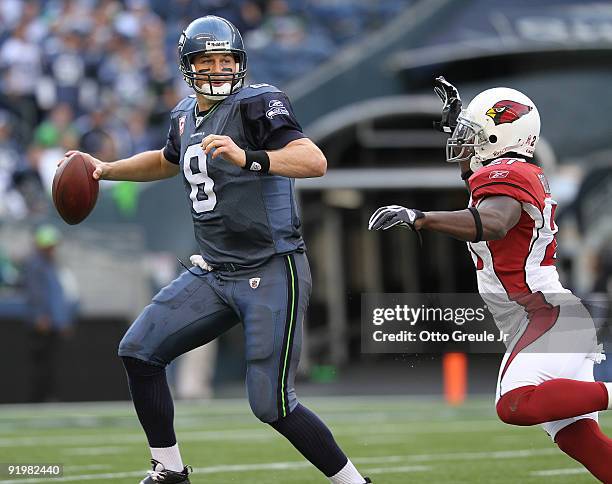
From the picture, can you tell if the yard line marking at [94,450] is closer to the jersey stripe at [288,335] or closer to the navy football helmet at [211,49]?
the jersey stripe at [288,335]

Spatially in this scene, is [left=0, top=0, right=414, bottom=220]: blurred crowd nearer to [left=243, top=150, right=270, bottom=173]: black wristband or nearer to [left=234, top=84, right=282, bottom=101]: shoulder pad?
[left=234, top=84, right=282, bottom=101]: shoulder pad

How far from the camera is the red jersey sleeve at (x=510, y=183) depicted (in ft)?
14.1

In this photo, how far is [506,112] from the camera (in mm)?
4613

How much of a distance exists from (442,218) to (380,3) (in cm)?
1168

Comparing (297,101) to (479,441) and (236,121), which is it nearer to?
(479,441)

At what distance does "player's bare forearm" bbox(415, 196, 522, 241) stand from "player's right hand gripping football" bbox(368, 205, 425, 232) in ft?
0.06

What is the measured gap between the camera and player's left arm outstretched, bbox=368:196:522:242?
4.01 metres

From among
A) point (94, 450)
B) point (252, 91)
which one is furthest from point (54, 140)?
point (252, 91)

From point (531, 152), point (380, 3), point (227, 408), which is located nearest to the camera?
point (531, 152)

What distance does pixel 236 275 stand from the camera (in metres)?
4.90

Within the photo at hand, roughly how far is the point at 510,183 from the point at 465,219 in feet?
0.96

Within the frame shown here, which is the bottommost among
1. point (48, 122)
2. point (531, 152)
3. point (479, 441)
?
point (479, 441)

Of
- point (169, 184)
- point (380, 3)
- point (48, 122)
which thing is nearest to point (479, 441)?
point (169, 184)

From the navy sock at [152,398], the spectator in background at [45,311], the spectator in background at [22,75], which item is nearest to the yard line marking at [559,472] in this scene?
the navy sock at [152,398]
